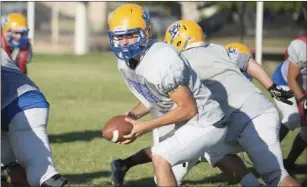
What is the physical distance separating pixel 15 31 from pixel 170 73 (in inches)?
185

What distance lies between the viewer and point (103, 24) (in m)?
43.7

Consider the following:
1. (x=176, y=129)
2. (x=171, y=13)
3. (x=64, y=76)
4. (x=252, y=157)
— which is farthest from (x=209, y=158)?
(x=171, y=13)

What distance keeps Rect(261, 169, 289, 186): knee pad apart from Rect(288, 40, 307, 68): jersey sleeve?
98.6 inches

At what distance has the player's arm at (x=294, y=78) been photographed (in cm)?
857

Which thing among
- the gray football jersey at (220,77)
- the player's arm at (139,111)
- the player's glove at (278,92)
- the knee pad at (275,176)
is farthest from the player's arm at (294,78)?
the player's arm at (139,111)

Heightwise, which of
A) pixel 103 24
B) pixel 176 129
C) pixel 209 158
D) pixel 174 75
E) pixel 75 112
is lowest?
pixel 103 24

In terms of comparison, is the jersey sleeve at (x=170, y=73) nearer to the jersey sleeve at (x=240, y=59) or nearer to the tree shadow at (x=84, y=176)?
the jersey sleeve at (x=240, y=59)

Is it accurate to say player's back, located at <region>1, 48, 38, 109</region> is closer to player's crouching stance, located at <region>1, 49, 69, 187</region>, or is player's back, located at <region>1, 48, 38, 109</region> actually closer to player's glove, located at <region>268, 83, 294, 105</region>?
player's crouching stance, located at <region>1, 49, 69, 187</region>

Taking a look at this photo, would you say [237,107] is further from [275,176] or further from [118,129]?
[118,129]

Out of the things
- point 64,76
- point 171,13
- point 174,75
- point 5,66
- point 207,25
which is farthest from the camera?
point 171,13

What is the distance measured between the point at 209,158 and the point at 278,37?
1293 inches

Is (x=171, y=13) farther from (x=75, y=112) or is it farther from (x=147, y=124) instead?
(x=147, y=124)

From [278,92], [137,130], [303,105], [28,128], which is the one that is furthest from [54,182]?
[303,105]

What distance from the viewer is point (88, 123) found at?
40.2ft
